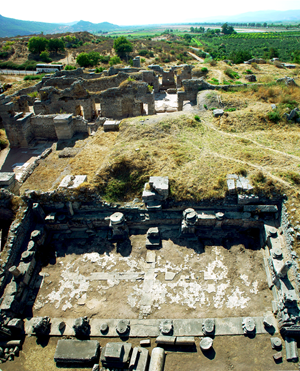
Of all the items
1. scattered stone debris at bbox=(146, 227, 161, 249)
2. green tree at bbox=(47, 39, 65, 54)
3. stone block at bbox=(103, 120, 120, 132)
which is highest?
green tree at bbox=(47, 39, 65, 54)

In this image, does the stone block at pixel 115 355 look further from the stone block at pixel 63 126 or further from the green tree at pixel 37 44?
the green tree at pixel 37 44

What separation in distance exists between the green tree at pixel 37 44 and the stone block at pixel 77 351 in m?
63.7

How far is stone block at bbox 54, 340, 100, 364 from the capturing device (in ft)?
27.3

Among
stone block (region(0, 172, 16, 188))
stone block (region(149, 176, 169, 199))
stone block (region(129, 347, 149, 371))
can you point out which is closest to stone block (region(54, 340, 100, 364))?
stone block (region(129, 347, 149, 371))

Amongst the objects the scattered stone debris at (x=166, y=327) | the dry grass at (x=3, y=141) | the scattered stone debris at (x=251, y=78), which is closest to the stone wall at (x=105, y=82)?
the dry grass at (x=3, y=141)

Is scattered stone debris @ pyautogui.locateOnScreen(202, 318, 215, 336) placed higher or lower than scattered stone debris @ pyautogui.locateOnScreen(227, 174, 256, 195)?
lower

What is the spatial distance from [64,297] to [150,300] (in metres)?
3.71

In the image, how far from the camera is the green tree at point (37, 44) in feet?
179

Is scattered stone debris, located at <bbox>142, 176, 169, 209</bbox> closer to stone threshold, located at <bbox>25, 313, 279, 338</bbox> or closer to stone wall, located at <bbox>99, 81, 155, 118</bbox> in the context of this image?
stone threshold, located at <bbox>25, 313, 279, 338</bbox>

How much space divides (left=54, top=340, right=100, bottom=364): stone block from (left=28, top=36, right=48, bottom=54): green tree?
63732mm

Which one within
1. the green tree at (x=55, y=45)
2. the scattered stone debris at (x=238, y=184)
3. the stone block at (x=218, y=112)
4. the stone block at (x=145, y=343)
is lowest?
the stone block at (x=145, y=343)

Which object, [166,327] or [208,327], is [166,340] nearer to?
[166,327]

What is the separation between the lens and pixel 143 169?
14203 mm

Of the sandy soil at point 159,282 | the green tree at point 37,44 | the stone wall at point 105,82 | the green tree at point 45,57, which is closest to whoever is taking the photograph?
the sandy soil at point 159,282
